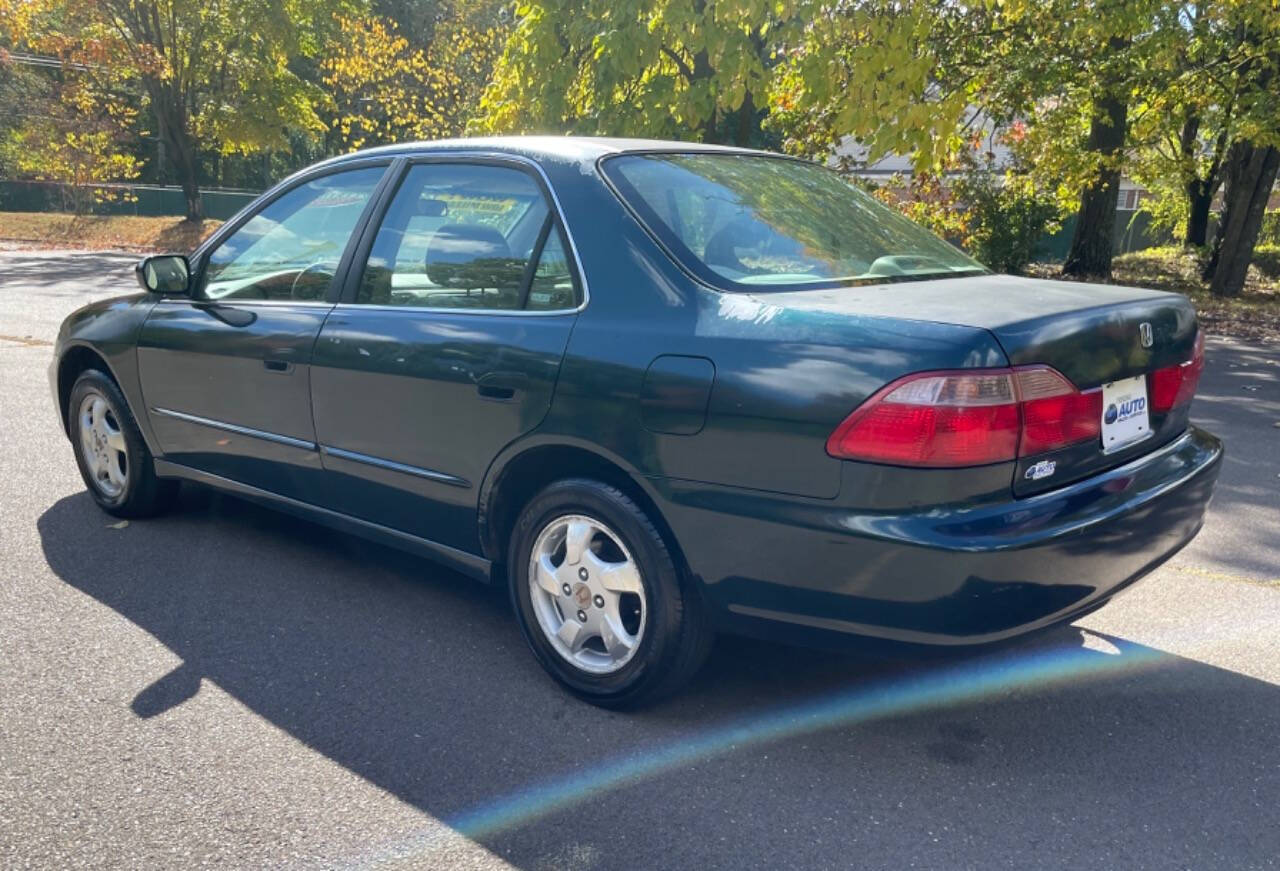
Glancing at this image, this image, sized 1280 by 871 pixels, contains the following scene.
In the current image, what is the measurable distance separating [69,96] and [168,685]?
114 ft

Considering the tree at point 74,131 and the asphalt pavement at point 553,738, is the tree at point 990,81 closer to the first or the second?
the asphalt pavement at point 553,738

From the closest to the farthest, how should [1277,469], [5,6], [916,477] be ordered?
[916,477]
[1277,469]
[5,6]

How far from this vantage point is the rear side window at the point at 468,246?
349 cm

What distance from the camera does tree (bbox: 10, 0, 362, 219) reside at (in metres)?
29.0

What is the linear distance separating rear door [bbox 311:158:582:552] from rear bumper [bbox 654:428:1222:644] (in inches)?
28.1

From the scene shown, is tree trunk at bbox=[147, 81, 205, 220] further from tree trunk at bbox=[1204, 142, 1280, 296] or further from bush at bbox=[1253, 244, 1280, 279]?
bush at bbox=[1253, 244, 1280, 279]

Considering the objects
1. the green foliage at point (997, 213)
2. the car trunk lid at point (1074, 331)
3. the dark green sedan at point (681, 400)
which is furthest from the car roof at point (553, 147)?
the green foliage at point (997, 213)

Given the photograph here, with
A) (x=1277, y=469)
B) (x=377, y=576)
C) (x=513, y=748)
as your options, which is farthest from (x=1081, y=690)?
(x=1277, y=469)

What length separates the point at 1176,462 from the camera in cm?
332

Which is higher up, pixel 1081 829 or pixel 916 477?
pixel 916 477

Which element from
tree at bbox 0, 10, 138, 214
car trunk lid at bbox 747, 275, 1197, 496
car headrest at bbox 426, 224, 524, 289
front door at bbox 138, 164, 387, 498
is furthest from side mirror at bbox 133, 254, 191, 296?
tree at bbox 0, 10, 138, 214

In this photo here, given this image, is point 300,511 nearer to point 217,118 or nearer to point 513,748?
point 513,748

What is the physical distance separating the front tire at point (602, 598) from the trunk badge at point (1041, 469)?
94 cm

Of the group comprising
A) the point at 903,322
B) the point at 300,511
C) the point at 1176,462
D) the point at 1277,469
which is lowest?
the point at 1277,469
